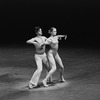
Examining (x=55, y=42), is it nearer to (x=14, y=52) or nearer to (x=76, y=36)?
(x=14, y=52)

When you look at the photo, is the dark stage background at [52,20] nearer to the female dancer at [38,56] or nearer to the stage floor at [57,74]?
the stage floor at [57,74]

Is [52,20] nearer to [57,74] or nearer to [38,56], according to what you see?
[57,74]

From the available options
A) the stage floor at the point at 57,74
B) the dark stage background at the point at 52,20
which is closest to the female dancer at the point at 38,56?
the stage floor at the point at 57,74

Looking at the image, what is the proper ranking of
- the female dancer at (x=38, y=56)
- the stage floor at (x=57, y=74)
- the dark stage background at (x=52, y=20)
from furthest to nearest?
1. the dark stage background at (x=52, y=20)
2. the female dancer at (x=38, y=56)
3. the stage floor at (x=57, y=74)

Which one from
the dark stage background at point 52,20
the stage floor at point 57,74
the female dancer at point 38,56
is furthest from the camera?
the dark stage background at point 52,20

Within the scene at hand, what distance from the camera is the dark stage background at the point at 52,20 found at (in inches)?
801

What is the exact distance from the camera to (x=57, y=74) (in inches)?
504

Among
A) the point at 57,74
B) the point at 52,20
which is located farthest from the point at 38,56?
the point at 52,20

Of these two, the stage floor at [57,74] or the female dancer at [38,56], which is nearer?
the stage floor at [57,74]

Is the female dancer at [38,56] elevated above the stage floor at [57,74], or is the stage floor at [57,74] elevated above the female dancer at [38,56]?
the female dancer at [38,56]

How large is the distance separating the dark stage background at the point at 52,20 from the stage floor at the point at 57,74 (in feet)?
7.67

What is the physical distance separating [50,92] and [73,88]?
791 mm

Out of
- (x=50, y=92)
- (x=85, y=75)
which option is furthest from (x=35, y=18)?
(x=50, y=92)

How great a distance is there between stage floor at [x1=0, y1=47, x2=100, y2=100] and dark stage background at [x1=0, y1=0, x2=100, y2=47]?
92.0 inches
